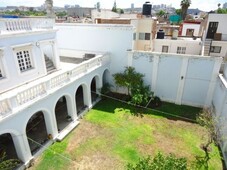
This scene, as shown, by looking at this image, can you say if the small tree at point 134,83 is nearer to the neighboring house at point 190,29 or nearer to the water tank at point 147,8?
the water tank at point 147,8

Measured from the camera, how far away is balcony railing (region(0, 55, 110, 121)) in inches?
424

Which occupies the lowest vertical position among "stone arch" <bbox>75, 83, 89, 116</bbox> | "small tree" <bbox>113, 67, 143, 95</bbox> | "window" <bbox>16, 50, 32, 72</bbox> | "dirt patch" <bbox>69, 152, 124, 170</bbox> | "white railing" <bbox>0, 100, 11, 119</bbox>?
"dirt patch" <bbox>69, 152, 124, 170</bbox>

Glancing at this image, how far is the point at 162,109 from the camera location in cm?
2056

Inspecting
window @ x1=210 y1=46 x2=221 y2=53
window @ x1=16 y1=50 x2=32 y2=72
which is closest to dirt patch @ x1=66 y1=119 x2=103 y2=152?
window @ x1=16 y1=50 x2=32 y2=72

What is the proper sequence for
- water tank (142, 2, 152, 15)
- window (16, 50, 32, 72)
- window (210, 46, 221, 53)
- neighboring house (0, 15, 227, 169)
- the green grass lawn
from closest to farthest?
neighboring house (0, 15, 227, 169)
the green grass lawn
window (16, 50, 32, 72)
window (210, 46, 221, 53)
water tank (142, 2, 152, 15)

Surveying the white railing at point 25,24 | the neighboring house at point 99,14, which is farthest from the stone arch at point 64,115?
the neighboring house at point 99,14

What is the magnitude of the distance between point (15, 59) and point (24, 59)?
101 centimetres

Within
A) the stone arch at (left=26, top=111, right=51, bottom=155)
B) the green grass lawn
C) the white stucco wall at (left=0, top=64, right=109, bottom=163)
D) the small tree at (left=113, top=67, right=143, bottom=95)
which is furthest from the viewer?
Result: the small tree at (left=113, top=67, right=143, bottom=95)

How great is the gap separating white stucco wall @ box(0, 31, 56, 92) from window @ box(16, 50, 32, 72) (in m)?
0.32

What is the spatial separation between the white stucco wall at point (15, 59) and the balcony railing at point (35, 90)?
0.96 metres

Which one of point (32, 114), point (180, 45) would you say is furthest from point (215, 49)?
point (32, 114)

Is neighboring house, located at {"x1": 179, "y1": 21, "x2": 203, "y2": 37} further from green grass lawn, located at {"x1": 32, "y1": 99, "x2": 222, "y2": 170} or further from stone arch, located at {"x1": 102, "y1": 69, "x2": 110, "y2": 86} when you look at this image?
green grass lawn, located at {"x1": 32, "y1": 99, "x2": 222, "y2": 170}

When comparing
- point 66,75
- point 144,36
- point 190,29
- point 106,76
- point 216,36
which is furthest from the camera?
point 190,29

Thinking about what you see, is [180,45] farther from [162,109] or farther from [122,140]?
[122,140]
